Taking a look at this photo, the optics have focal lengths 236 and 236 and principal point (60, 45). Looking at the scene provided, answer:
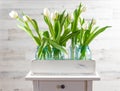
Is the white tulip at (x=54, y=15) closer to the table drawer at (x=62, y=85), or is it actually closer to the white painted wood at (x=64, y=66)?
the white painted wood at (x=64, y=66)

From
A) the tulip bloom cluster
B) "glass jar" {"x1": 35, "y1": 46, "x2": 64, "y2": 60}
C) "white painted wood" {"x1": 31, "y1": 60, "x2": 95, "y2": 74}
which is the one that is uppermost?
the tulip bloom cluster

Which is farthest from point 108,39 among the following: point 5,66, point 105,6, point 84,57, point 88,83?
point 5,66

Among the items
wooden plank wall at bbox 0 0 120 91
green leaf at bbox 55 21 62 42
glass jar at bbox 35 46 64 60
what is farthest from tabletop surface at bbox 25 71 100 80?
wooden plank wall at bbox 0 0 120 91

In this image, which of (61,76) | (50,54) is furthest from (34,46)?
(61,76)

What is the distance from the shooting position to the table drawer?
4.38 ft

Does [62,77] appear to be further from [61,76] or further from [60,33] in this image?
[60,33]

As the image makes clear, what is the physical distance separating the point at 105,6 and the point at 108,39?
0.28 m

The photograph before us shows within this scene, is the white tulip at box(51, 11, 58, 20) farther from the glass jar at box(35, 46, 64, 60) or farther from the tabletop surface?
the tabletop surface

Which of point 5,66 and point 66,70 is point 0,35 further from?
point 66,70

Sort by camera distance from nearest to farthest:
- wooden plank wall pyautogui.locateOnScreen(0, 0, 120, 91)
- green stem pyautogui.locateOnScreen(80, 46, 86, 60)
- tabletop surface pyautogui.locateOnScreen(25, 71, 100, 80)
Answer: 1. tabletop surface pyautogui.locateOnScreen(25, 71, 100, 80)
2. green stem pyautogui.locateOnScreen(80, 46, 86, 60)
3. wooden plank wall pyautogui.locateOnScreen(0, 0, 120, 91)

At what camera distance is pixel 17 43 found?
78.2 inches

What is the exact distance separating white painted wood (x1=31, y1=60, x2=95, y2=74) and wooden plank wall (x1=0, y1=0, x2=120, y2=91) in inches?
24.5

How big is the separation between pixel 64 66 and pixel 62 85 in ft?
0.37

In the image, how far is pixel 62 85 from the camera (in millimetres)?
1334
